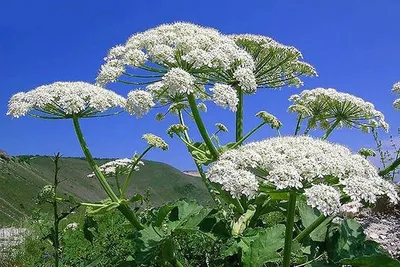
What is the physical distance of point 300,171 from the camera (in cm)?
404

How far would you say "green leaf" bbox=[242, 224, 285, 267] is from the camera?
4574mm

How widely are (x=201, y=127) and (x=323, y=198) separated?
2.00 metres

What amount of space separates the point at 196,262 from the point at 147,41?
7.89 ft

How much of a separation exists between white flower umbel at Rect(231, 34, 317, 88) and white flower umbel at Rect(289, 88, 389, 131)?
0.33m

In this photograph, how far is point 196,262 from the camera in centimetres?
641

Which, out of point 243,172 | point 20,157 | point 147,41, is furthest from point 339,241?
point 20,157

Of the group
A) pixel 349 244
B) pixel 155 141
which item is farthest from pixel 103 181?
pixel 349 244

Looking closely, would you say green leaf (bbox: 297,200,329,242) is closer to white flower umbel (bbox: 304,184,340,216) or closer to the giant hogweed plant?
the giant hogweed plant

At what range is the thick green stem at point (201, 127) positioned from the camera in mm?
5492

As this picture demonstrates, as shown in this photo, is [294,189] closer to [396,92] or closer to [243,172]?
[243,172]

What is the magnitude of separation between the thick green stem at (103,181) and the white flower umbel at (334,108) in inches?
87.8

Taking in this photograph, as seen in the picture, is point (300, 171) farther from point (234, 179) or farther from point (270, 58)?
point (270, 58)

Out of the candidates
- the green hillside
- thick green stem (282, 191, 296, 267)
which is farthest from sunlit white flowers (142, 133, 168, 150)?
the green hillside

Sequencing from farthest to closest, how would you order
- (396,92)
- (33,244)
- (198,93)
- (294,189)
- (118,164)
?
(33,244), (396,92), (198,93), (118,164), (294,189)
